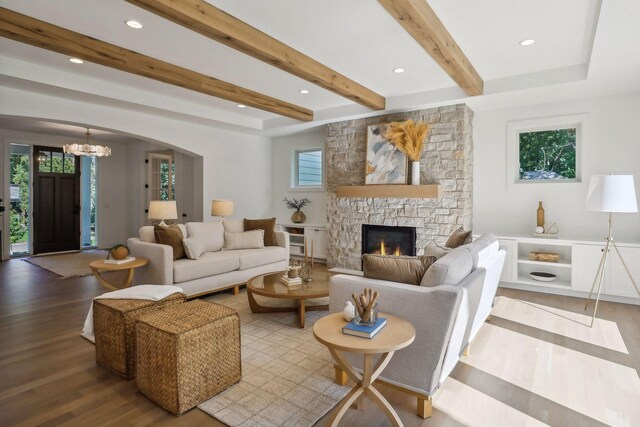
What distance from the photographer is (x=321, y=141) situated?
7.18 metres

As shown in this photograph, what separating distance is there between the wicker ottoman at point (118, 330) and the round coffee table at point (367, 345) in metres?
1.41

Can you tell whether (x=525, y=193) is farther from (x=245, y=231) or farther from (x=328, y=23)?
(x=245, y=231)

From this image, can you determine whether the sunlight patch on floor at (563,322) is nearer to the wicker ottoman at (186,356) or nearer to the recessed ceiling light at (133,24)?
the wicker ottoman at (186,356)

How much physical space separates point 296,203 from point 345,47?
4.23 m

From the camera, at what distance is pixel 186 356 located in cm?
210

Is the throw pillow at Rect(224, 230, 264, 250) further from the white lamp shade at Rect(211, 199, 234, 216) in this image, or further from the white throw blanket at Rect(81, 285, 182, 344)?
the white throw blanket at Rect(81, 285, 182, 344)

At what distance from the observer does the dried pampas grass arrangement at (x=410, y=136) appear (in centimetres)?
523

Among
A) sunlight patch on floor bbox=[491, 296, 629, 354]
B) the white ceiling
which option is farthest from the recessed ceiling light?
sunlight patch on floor bbox=[491, 296, 629, 354]

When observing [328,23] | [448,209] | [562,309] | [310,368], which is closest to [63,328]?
[310,368]

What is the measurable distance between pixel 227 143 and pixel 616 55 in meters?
5.87

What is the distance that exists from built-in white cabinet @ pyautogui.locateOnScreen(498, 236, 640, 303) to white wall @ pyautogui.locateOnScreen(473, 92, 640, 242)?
1.17 ft

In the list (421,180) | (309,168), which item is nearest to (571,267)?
(421,180)

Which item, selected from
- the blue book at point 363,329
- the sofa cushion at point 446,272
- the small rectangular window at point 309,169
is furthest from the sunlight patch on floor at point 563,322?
the small rectangular window at point 309,169

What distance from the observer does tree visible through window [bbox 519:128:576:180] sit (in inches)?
196
